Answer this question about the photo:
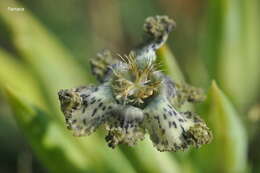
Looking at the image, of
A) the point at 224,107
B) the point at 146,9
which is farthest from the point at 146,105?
the point at 146,9

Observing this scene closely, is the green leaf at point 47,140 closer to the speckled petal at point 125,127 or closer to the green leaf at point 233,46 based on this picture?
the speckled petal at point 125,127

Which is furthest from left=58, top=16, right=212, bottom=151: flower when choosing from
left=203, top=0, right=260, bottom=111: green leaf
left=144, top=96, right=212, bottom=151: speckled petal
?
left=203, top=0, right=260, bottom=111: green leaf

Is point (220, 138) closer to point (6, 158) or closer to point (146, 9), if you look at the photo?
point (6, 158)

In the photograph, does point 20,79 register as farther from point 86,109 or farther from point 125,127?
point 125,127

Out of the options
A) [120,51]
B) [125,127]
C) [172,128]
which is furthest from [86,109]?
[120,51]

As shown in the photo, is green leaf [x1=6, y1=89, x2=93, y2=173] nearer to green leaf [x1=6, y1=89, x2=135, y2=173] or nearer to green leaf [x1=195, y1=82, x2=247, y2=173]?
green leaf [x1=6, y1=89, x2=135, y2=173]
